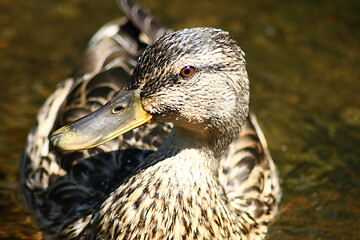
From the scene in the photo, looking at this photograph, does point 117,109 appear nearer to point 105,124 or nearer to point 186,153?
point 105,124

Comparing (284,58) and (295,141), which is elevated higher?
(284,58)

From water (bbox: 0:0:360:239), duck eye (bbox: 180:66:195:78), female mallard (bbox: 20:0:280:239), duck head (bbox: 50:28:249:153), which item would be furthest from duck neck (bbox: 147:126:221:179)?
water (bbox: 0:0:360:239)

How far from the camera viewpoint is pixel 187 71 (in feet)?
13.0

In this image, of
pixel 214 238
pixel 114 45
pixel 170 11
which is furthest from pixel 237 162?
pixel 170 11

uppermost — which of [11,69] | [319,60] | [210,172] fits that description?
[11,69]

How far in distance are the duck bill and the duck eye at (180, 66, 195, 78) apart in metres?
0.30

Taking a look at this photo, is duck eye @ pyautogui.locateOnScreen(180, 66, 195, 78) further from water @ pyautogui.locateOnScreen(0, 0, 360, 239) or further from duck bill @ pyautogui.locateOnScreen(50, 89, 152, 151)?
water @ pyautogui.locateOnScreen(0, 0, 360, 239)

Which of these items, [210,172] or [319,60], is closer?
[210,172]

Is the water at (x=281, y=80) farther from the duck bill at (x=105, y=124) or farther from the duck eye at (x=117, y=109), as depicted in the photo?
the duck eye at (x=117, y=109)

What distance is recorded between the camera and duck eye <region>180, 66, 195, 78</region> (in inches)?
155

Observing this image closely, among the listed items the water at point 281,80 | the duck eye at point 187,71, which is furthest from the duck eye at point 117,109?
the water at point 281,80

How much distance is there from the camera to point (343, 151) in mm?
6242

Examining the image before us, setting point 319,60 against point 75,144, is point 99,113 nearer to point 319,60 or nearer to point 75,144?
point 75,144

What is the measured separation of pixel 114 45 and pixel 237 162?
163 cm
